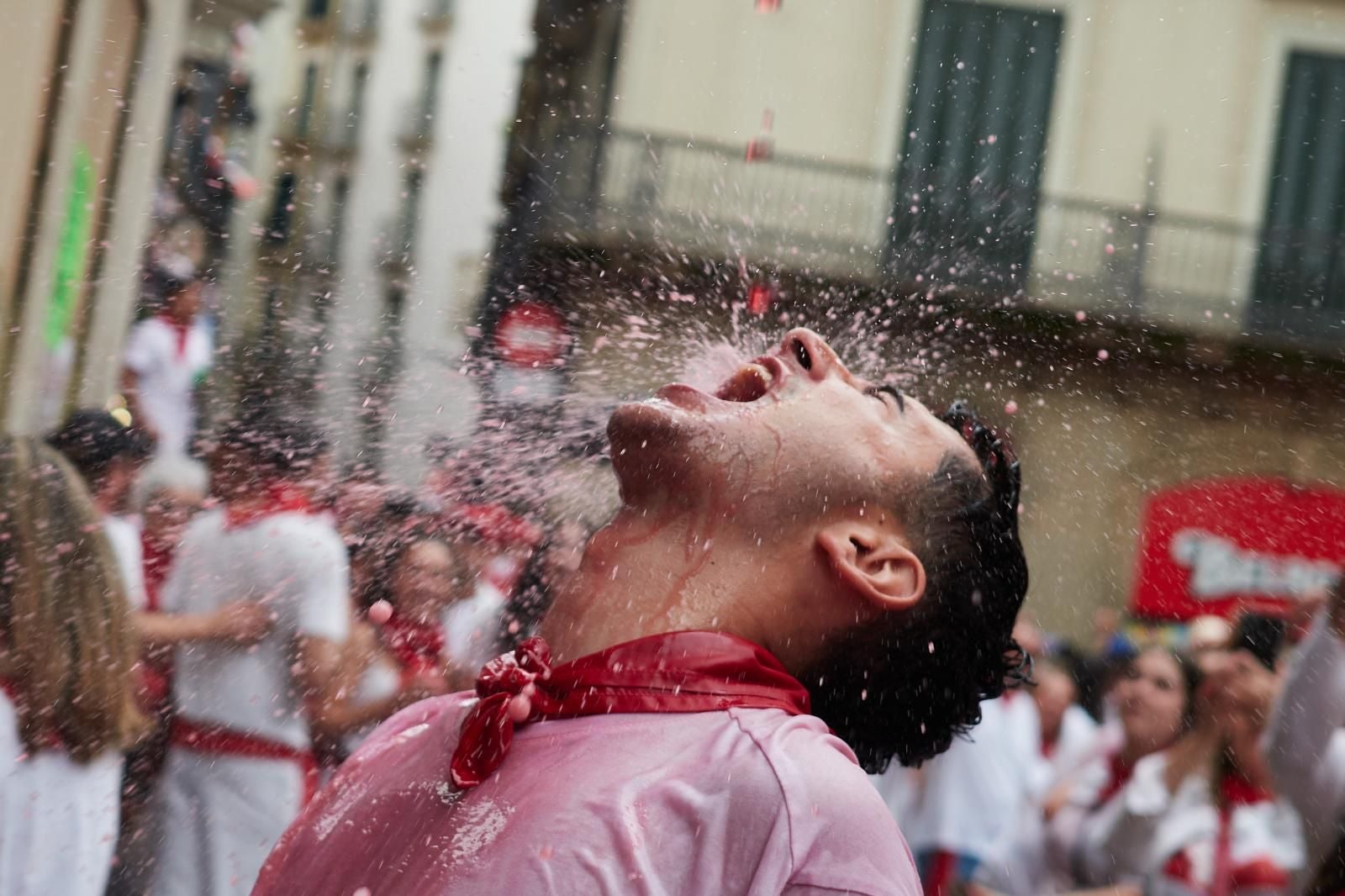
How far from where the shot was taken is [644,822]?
1.76 m

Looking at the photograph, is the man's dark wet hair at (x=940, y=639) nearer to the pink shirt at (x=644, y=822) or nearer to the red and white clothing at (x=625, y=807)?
the red and white clothing at (x=625, y=807)

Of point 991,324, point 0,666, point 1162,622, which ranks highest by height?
point 991,324

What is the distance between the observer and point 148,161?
22.9 feet

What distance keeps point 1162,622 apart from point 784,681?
9732 mm

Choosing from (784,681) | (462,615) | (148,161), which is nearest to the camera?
(784,681)

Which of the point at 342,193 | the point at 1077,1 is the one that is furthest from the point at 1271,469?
the point at 342,193

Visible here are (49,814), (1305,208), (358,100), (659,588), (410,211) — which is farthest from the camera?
(358,100)

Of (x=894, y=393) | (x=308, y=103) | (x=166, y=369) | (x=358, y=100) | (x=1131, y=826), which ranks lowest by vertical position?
(x=1131, y=826)

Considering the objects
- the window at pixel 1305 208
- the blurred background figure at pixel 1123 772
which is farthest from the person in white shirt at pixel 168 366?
the window at pixel 1305 208

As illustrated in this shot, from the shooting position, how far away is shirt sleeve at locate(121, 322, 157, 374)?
290 inches

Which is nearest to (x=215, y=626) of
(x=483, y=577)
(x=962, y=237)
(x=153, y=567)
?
(x=153, y=567)

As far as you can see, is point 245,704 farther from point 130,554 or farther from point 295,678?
point 130,554

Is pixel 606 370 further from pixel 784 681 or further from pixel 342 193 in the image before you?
pixel 342 193

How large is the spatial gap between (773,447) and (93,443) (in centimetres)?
278
